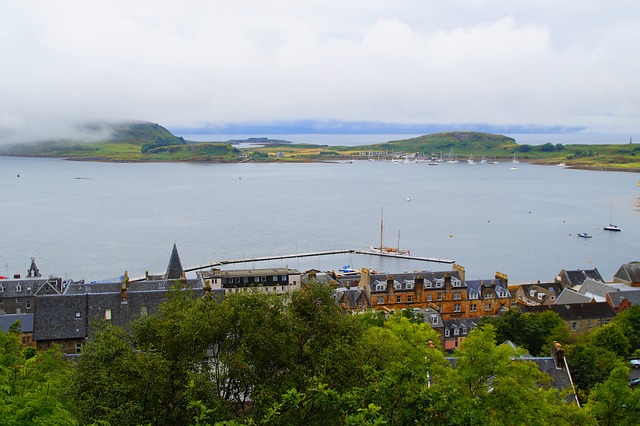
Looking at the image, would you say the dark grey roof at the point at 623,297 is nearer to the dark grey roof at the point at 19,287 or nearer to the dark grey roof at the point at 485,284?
the dark grey roof at the point at 485,284

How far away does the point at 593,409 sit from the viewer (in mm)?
21578

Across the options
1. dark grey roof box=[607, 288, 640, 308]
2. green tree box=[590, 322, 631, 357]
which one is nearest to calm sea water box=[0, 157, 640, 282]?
dark grey roof box=[607, 288, 640, 308]

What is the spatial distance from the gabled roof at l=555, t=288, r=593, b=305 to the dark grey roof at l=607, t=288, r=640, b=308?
3.13 meters

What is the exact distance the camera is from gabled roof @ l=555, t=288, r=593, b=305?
58.5 meters

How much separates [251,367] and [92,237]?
98708mm

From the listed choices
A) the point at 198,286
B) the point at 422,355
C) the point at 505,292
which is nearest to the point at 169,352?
the point at 422,355

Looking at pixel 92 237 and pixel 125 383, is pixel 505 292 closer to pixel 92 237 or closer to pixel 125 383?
pixel 125 383

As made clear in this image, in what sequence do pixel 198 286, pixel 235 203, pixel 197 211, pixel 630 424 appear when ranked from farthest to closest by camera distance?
pixel 235 203
pixel 197 211
pixel 198 286
pixel 630 424

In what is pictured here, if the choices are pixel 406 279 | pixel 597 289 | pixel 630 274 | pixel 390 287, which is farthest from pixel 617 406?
pixel 630 274

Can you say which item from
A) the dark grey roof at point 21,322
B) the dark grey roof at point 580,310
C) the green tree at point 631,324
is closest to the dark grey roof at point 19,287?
the dark grey roof at point 21,322

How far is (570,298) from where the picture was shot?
5994 centimetres

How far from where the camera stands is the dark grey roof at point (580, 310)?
5097cm

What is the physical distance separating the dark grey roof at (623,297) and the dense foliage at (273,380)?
35.4 m

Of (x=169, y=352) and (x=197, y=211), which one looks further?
(x=197, y=211)
